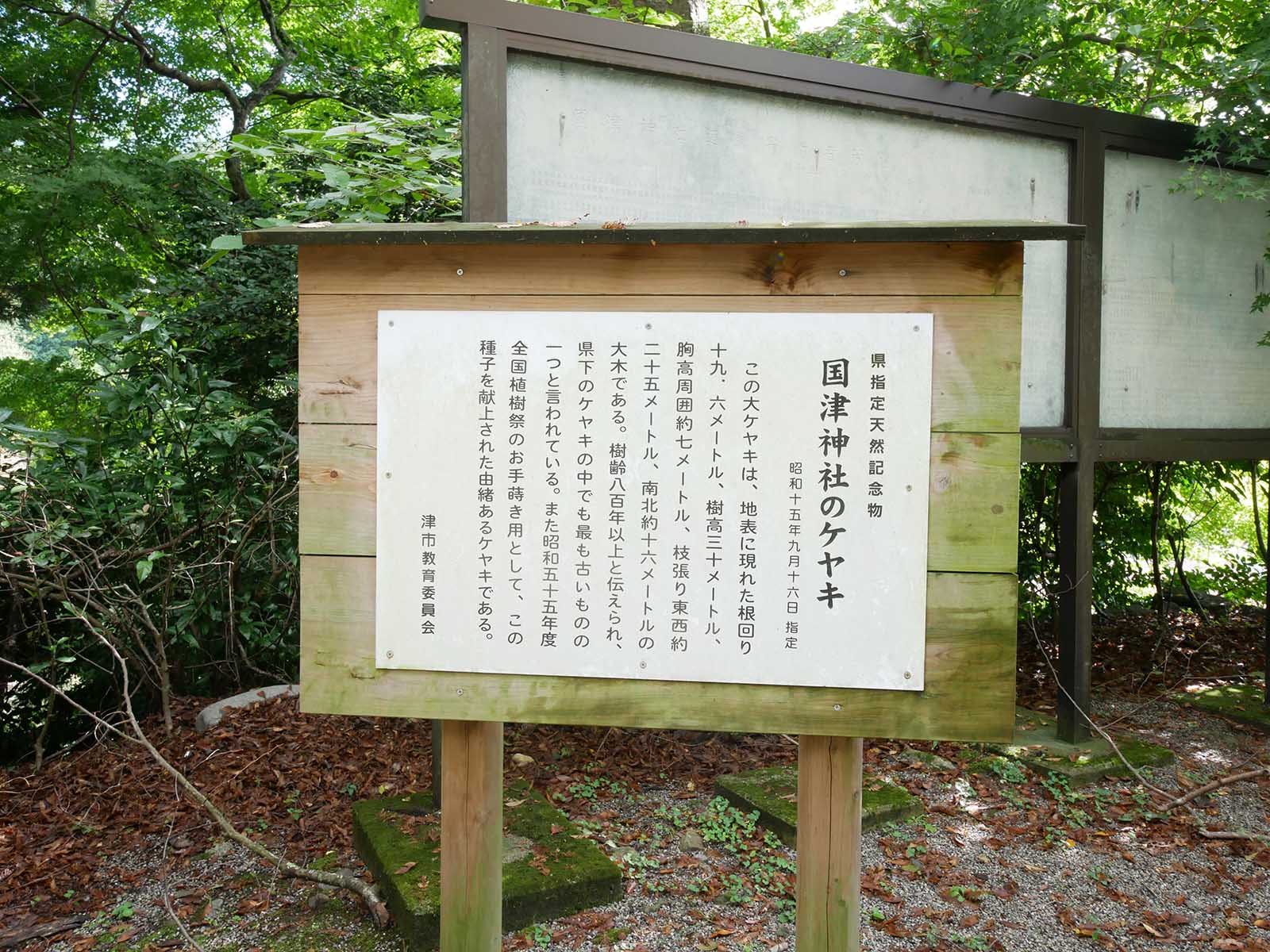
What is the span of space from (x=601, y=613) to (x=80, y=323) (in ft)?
19.0

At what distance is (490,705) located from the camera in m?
1.92

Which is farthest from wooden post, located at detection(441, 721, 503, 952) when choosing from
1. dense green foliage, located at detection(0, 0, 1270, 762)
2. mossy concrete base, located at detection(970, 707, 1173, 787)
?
mossy concrete base, located at detection(970, 707, 1173, 787)

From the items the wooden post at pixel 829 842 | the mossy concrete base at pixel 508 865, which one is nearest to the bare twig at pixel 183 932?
the mossy concrete base at pixel 508 865

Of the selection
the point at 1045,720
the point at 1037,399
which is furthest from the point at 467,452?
the point at 1045,720

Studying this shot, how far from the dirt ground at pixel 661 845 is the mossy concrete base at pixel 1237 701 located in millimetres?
119

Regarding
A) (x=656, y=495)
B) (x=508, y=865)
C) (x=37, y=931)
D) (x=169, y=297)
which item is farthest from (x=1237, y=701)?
(x=169, y=297)

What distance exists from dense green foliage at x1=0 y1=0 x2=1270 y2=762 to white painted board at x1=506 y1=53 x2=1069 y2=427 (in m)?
0.88

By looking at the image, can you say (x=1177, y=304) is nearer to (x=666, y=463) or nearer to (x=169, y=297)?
(x=666, y=463)

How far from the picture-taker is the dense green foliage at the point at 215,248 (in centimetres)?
425

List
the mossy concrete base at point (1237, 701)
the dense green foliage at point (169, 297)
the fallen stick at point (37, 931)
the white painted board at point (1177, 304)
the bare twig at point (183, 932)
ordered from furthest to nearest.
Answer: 1. the mossy concrete base at point (1237, 701)
2. the dense green foliage at point (169, 297)
3. the white painted board at point (1177, 304)
4. the fallen stick at point (37, 931)
5. the bare twig at point (183, 932)

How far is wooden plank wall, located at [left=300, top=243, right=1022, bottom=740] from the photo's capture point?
1836mm

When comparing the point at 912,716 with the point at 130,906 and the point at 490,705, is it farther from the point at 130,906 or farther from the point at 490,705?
the point at 130,906

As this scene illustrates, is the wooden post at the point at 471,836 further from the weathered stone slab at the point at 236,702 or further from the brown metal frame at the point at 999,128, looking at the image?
the weathered stone slab at the point at 236,702

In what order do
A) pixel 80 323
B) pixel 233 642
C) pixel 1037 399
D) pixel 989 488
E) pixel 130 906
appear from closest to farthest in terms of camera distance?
pixel 989 488
pixel 130 906
pixel 1037 399
pixel 233 642
pixel 80 323
